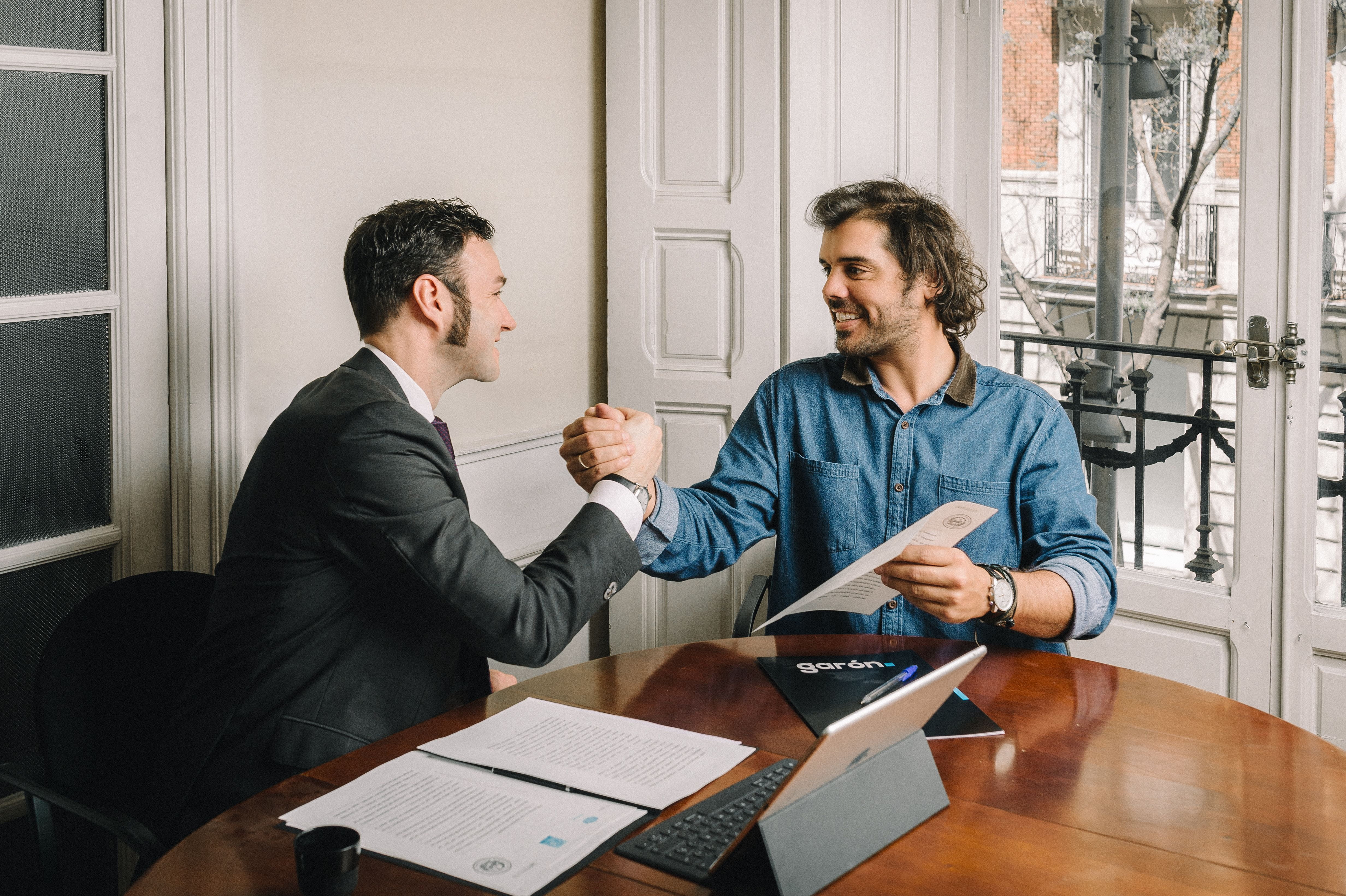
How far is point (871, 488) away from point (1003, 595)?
0.43 m

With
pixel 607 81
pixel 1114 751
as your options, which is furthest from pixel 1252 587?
pixel 607 81

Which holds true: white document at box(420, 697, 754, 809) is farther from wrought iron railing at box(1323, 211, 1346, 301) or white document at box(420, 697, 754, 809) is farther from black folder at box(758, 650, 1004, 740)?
wrought iron railing at box(1323, 211, 1346, 301)

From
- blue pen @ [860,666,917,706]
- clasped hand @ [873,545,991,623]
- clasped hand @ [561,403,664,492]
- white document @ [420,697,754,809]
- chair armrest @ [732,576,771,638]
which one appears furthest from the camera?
chair armrest @ [732,576,771,638]

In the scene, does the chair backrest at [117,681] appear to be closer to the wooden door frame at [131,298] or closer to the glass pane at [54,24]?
the wooden door frame at [131,298]

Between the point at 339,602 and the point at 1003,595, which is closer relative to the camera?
the point at 339,602

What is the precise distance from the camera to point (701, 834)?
1.16 meters

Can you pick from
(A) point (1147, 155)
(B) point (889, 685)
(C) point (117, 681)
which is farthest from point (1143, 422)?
(C) point (117, 681)

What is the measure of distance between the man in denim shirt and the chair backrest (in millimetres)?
700

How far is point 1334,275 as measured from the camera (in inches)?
105

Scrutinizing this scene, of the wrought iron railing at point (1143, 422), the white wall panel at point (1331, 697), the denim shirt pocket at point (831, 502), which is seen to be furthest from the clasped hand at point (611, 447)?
the white wall panel at point (1331, 697)

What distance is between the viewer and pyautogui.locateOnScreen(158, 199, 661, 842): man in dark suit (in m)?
1.52

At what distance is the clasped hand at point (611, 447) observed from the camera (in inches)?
74.6

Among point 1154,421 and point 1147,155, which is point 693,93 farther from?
point 1154,421

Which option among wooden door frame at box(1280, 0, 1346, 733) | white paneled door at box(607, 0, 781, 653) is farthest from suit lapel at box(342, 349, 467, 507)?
wooden door frame at box(1280, 0, 1346, 733)
